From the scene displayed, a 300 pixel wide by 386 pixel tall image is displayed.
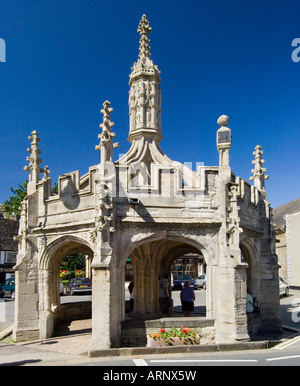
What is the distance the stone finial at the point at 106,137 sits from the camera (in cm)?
1124

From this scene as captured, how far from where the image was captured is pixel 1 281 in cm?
3522

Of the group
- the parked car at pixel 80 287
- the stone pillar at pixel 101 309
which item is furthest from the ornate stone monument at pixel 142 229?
the parked car at pixel 80 287

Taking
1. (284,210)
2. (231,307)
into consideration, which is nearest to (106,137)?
(231,307)

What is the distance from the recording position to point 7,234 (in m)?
37.6

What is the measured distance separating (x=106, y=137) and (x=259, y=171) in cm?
674

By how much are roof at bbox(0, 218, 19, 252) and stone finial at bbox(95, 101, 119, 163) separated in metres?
28.8

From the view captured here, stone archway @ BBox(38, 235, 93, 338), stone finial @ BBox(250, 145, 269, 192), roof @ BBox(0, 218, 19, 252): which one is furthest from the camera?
roof @ BBox(0, 218, 19, 252)

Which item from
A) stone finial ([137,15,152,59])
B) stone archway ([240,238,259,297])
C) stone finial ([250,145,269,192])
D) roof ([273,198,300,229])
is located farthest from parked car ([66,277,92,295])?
roof ([273,198,300,229])

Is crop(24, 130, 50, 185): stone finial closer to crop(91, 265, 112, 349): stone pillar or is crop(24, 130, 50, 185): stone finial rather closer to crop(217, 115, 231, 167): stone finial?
crop(91, 265, 112, 349): stone pillar

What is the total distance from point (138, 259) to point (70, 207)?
12.0 ft

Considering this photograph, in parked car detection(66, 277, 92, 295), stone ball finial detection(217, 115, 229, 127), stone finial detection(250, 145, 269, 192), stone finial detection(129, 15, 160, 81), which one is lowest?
parked car detection(66, 277, 92, 295)

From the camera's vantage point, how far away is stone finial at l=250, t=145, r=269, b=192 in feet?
48.8

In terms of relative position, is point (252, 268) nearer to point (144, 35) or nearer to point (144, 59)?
point (144, 59)
